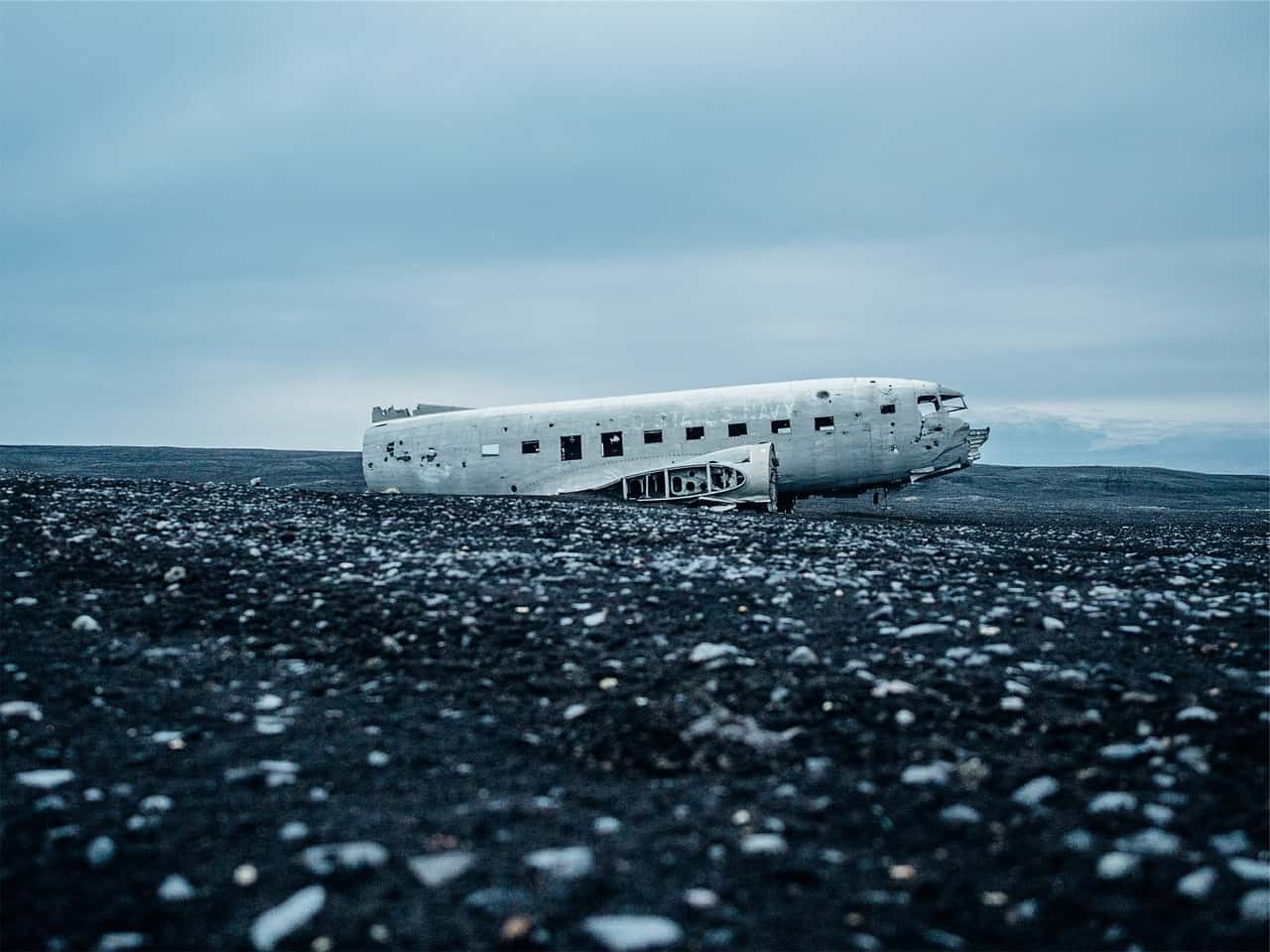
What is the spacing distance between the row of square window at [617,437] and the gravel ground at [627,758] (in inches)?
725

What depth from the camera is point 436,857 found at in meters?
4.32

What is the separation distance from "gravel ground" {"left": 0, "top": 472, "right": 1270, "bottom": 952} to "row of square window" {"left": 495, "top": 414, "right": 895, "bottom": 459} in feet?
60.4

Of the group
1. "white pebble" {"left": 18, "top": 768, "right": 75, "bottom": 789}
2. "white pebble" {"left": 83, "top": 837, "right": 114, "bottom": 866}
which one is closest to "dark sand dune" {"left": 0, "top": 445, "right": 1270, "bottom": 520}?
"white pebble" {"left": 18, "top": 768, "right": 75, "bottom": 789}

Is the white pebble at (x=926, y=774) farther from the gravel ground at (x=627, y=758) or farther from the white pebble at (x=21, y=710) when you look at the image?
the white pebble at (x=21, y=710)

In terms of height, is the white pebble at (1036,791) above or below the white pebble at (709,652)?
below

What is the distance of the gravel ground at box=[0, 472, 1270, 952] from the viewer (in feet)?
12.8

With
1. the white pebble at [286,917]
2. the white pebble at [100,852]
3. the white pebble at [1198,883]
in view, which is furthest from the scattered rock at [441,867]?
the white pebble at [1198,883]

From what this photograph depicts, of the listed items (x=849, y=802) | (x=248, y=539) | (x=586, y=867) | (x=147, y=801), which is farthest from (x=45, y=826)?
(x=248, y=539)

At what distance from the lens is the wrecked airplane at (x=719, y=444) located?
29.7 m

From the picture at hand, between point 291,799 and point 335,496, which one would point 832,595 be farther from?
point 335,496

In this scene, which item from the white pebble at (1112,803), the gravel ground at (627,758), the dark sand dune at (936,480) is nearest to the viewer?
the gravel ground at (627,758)

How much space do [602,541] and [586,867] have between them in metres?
10.8

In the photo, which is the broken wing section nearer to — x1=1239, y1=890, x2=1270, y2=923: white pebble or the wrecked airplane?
the wrecked airplane

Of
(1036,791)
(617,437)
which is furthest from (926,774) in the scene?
(617,437)
